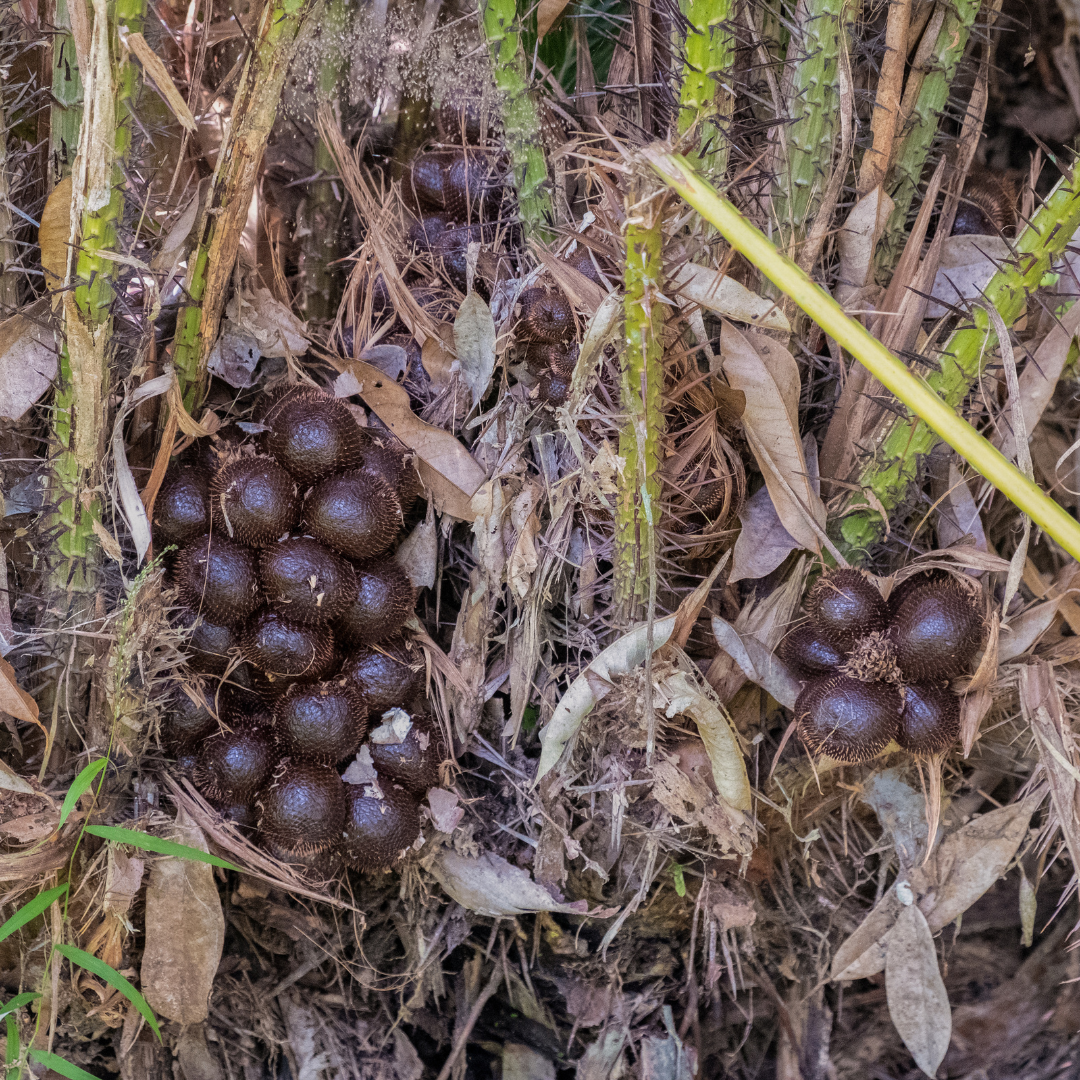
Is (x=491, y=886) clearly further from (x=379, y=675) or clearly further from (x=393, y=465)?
(x=393, y=465)

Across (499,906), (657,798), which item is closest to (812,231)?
(657,798)

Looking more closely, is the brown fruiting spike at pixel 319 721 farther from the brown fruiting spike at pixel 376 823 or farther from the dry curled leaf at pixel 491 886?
the dry curled leaf at pixel 491 886

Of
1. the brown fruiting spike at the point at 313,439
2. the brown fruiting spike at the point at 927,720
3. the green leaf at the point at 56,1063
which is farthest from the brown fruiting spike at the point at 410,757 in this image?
the brown fruiting spike at the point at 927,720

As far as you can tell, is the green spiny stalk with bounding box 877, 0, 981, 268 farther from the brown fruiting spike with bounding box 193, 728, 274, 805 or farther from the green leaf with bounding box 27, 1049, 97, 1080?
the green leaf with bounding box 27, 1049, 97, 1080

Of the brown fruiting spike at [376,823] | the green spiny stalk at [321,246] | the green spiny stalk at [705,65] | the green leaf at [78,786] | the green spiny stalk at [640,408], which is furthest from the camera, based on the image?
the green spiny stalk at [321,246]

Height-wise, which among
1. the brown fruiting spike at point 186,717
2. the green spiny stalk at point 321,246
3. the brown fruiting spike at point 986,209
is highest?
the brown fruiting spike at point 986,209

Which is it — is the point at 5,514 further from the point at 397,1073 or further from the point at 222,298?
the point at 397,1073
